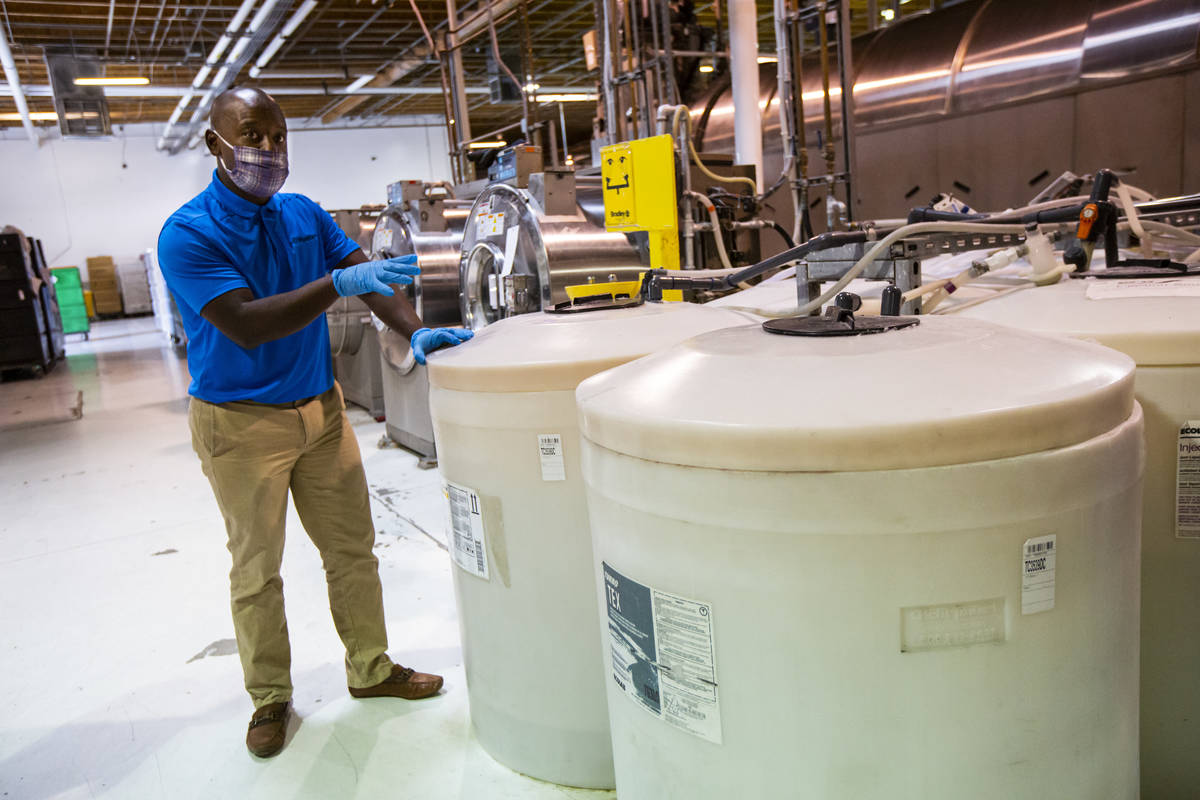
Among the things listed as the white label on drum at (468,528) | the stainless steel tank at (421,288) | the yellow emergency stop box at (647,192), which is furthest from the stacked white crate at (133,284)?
the white label on drum at (468,528)

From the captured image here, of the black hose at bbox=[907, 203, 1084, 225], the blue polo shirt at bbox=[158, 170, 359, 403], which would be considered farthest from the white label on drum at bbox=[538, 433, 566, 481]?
the black hose at bbox=[907, 203, 1084, 225]

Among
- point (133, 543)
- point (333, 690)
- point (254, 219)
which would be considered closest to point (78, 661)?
point (333, 690)

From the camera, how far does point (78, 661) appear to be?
2727 millimetres

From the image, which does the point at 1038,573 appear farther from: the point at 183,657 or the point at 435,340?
the point at 183,657

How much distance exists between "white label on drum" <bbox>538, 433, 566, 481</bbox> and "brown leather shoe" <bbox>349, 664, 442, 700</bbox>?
3.31 feet

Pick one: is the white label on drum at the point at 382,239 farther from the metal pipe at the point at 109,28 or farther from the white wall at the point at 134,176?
the white wall at the point at 134,176

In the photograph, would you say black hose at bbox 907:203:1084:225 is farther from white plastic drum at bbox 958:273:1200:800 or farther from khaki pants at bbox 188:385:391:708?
khaki pants at bbox 188:385:391:708

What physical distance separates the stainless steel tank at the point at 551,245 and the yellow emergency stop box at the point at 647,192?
0.20 metres

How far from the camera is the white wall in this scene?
18.1 m

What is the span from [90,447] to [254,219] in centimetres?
482

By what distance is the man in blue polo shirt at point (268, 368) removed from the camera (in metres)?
1.93

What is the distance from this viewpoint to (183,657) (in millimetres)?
2719

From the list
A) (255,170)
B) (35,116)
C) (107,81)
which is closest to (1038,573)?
(255,170)

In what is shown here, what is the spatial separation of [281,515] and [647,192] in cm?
191
